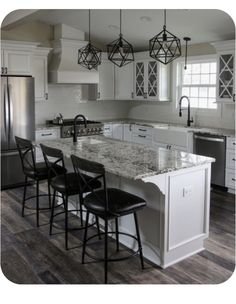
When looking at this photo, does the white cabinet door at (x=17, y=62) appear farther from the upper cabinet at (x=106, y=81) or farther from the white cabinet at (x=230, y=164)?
the white cabinet at (x=230, y=164)

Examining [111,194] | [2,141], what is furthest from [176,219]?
[2,141]

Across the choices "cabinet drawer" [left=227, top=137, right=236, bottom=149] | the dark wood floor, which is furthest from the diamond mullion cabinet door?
the dark wood floor

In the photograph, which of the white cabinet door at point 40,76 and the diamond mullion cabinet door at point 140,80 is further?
the diamond mullion cabinet door at point 140,80

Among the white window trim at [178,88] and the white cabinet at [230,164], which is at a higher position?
the white window trim at [178,88]

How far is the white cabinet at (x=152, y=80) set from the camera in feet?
21.7

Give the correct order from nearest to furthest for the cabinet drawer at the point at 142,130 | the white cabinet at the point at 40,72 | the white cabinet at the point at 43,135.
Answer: the white cabinet at the point at 43,135 < the white cabinet at the point at 40,72 < the cabinet drawer at the point at 142,130

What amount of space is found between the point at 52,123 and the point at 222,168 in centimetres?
309

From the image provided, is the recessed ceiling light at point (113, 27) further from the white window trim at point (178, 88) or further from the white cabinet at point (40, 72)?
the white window trim at point (178, 88)

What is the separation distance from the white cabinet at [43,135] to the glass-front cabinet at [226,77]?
9.07 feet

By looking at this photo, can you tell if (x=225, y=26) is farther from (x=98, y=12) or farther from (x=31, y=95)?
(x=31, y=95)

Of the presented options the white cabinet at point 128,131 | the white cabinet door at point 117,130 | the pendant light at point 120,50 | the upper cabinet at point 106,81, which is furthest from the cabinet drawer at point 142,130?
the pendant light at point 120,50

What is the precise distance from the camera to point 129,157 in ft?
11.1

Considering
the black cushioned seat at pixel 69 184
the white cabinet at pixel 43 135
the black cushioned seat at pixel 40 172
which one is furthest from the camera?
the white cabinet at pixel 43 135

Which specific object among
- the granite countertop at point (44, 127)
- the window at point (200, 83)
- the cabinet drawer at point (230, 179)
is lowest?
the cabinet drawer at point (230, 179)
